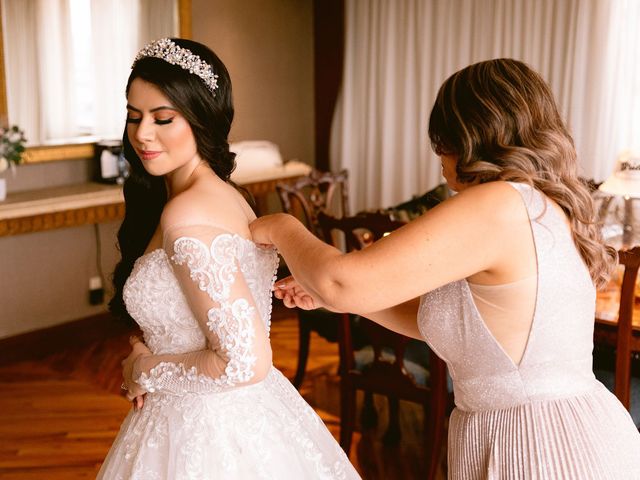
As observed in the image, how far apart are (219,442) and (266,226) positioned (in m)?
0.50

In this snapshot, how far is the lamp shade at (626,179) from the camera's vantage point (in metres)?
3.36

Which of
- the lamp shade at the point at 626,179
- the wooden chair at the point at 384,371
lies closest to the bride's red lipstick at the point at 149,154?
the wooden chair at the point at 384,371

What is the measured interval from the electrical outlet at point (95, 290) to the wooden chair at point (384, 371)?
7.75 ft

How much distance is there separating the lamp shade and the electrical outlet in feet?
10.4

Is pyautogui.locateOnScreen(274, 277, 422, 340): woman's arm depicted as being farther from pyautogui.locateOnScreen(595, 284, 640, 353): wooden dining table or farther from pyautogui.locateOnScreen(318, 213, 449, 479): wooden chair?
pyautogui.locateOnScreen(595, 284, 640, 353): wooden dining table

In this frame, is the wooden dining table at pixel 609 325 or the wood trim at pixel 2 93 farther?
the wood trim at pixel 2 93

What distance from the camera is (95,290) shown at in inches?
204

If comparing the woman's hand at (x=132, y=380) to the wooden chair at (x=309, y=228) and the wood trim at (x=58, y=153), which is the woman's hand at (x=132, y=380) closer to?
the wooden chair at (x=309, y=228)

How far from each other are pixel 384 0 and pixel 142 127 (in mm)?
4439

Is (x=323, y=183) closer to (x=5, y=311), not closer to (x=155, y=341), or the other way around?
(x=5, y=311)

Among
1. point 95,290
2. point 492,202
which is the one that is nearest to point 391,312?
point 492,202

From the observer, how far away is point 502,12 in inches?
207

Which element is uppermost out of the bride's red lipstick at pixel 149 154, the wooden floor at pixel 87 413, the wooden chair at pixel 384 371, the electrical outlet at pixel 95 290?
the bride's red lipstick at pixel 149 154

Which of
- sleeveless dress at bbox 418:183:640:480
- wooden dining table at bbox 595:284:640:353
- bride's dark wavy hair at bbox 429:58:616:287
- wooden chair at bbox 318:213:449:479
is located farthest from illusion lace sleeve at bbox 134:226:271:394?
wooden dining table at bbox 595:284:640:353
